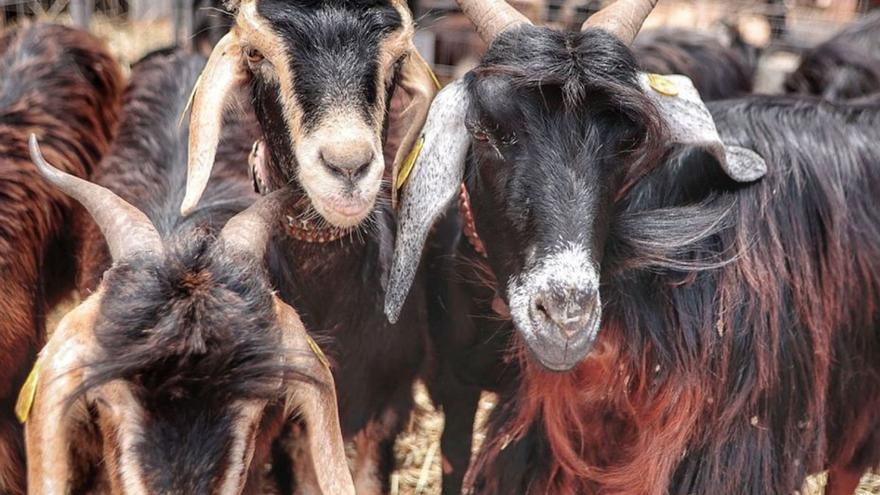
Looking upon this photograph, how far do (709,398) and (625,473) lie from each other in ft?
1.26

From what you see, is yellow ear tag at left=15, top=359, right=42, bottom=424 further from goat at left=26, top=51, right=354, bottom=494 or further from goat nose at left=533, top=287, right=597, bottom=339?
goat nose at left=533, top=287, right=597, bottom=339

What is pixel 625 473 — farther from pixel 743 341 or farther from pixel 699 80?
pixel 699 80

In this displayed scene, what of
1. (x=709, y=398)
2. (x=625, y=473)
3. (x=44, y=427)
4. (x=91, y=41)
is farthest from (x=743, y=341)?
(x=91, y=41)

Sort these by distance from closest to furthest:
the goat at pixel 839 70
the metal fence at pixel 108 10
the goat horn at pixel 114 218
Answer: the goat horn at pixel 114 218
the goat at pixel 839 70
the metal fence at pixel 108 10

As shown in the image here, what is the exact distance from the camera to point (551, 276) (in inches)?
115

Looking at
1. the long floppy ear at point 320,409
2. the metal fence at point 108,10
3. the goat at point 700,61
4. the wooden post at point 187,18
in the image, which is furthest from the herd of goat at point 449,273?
the wooden post at point 187,18

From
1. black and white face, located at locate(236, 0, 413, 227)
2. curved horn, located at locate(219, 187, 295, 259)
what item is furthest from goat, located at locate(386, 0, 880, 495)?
curved horn, located at locate(219, 187, 295, 259)

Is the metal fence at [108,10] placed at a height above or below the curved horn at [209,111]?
below

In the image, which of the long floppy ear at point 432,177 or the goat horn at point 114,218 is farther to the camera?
the long floppy ear at point 432,177

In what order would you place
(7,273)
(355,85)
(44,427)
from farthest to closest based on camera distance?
(7,273) < (355,85) < (44,427)

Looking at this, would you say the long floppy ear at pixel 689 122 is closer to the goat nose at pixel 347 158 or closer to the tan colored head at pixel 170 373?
the goat nose at pixel 347 158

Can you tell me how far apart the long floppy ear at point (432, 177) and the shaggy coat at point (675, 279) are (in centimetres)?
7

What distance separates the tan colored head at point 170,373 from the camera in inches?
103

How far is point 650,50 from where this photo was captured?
543 centimetres
